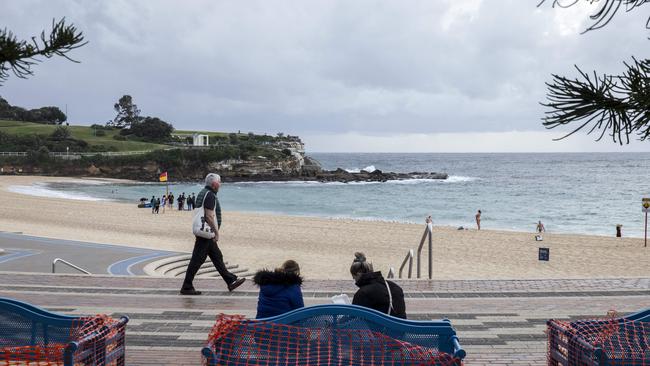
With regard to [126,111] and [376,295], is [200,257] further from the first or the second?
[126,111]

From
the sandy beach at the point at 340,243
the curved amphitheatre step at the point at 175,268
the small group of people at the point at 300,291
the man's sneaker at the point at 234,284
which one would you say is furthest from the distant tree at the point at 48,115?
the small group of people at the point at 300,291

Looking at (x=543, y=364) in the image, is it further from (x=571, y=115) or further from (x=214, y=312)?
(x=214, y=312)

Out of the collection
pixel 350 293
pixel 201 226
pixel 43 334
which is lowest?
pixel 350 293

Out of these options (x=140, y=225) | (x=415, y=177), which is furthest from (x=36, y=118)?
(x=140, y=225)

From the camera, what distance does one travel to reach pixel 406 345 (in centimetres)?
354

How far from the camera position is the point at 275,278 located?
5113 millimetres

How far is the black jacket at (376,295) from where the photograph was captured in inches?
187

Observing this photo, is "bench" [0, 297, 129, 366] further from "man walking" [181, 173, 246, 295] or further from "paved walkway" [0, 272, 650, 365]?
"man walking" [181, 173, 246, 295]

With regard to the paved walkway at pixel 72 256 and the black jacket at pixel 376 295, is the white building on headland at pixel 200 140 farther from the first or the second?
the black jacket at pixel 376 295

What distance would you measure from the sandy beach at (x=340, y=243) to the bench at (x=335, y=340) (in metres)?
10.1

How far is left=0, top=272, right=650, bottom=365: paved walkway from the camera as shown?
5820mm

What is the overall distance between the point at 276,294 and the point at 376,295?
0.91m

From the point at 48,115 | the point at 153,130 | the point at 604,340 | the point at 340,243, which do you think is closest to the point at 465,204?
the point at 340,243

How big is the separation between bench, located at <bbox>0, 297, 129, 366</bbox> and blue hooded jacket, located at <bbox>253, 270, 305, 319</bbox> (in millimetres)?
1383
